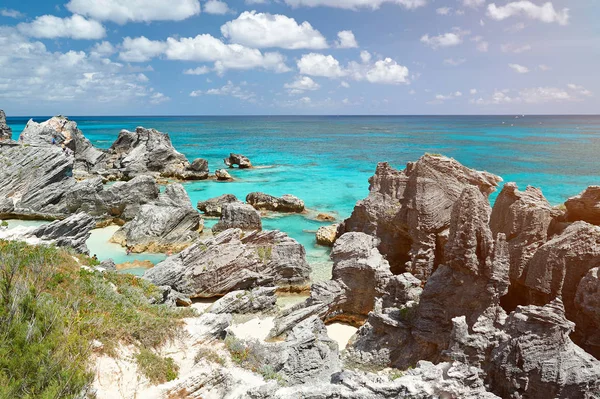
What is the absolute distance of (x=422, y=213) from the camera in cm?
2058

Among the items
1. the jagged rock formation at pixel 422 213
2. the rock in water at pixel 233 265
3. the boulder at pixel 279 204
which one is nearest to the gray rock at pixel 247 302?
the rock in water at pixel 233 265

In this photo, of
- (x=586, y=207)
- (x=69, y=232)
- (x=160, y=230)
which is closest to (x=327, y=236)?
(x=160, y=230)

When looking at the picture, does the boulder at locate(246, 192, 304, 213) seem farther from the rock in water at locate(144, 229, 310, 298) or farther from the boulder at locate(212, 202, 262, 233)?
the rock in water at locate(144, 229, 310, 298)

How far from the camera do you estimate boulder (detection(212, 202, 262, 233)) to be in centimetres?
3142

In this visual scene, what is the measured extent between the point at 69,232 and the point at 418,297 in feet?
67.0

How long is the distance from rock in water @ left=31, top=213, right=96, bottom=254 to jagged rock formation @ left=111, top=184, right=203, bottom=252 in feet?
15.3

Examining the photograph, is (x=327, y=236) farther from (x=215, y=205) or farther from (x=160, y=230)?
(x=215, y=205)

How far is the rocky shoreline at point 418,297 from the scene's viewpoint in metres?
11.7

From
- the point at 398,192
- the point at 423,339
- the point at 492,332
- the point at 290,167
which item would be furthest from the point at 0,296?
the point at 290,167

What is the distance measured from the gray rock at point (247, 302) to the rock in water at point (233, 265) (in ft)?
6.10

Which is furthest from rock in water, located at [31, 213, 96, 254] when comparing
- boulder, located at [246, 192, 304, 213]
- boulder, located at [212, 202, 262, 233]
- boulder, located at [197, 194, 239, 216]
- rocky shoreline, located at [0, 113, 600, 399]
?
boulder, located at [246, 192, 304, 213]

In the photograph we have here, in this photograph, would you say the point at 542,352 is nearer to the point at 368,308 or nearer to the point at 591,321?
the point at 591,321

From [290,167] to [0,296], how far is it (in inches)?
2751

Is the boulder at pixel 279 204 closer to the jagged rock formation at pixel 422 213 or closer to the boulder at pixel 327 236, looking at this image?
the boulder at pixel 327 236
